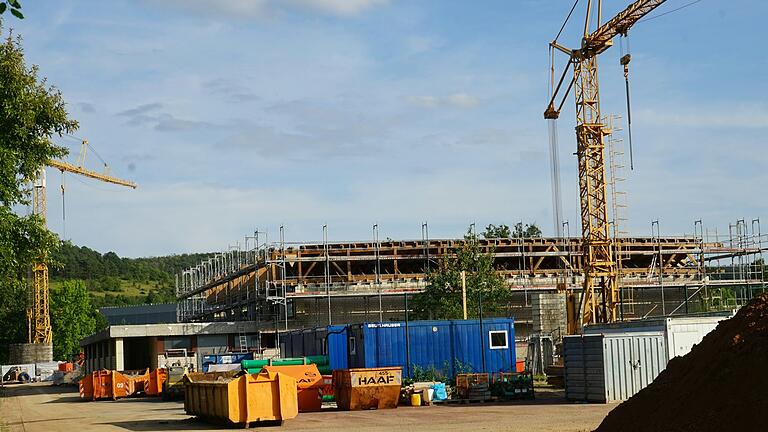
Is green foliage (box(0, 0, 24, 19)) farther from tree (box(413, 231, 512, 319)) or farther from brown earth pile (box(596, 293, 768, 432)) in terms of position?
tree (box(413, 231, 512, 319))

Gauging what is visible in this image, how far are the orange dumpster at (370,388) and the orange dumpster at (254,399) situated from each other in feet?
15.2

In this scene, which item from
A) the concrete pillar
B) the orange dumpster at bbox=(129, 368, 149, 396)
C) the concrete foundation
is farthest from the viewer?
the concrete foundation

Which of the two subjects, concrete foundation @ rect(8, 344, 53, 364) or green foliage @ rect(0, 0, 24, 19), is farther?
concrete foundation @ rect(8, 344, 53, 364)

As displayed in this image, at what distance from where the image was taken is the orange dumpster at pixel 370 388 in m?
30.8

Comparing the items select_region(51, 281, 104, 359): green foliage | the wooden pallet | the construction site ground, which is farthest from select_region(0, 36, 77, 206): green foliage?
select_region(51, 281, 104, 359): green foliage

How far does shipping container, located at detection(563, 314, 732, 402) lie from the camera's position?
2953cm

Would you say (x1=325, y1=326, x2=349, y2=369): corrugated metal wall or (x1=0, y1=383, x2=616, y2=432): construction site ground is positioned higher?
(x1=325, y1=326, x2=349, y2=369): corrugated metal wall

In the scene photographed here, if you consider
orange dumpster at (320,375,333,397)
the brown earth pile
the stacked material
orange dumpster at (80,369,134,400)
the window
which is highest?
the brown earth pile

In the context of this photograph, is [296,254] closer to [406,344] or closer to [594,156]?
Answer: [594,156]

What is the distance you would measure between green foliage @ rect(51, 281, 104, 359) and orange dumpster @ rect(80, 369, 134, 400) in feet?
253

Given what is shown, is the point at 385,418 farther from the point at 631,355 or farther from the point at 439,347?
the point at 439,347

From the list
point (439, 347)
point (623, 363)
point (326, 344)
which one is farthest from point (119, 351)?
point (623, 363)

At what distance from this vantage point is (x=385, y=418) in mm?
27359

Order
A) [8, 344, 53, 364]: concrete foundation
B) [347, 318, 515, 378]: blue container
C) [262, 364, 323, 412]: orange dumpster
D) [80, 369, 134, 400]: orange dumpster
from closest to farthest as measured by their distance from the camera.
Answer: [262, 364, 323, 412]: orange dumpster, [347, 318, 515, 378]: blue container, [80, 369, 134, 400]: orange dumpster, [8, 344, 53, 364]: concrete foundation
